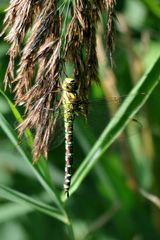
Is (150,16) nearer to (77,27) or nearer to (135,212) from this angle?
(135,212)

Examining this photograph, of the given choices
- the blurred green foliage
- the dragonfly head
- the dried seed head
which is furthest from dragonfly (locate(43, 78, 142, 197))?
the blurred green foliage

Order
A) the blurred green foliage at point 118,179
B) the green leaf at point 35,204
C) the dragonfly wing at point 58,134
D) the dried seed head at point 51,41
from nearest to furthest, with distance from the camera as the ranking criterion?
the dried seed head at point 51,41 → the green leaf at point 35,204 → the dragonfly wing at point 58,134 → the blurred green foliage at point 118,179

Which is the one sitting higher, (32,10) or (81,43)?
(32,10)

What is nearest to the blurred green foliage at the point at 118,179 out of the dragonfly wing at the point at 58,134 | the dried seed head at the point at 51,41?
the dragonfly wing at the point at 58,134

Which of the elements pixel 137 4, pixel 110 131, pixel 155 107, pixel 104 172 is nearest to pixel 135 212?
pixel 104 172

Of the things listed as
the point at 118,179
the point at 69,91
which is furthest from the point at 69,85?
the point at 118,179

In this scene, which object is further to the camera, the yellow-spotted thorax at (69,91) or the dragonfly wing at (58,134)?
the dragonfly wing at (58,134)

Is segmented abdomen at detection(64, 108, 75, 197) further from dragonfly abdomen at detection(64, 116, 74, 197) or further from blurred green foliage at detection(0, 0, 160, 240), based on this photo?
blurred green foliage at detection(0, 0, 160, 240)

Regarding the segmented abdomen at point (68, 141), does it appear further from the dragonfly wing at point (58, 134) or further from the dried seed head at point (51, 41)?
the dried seed head at point (51, 41)
